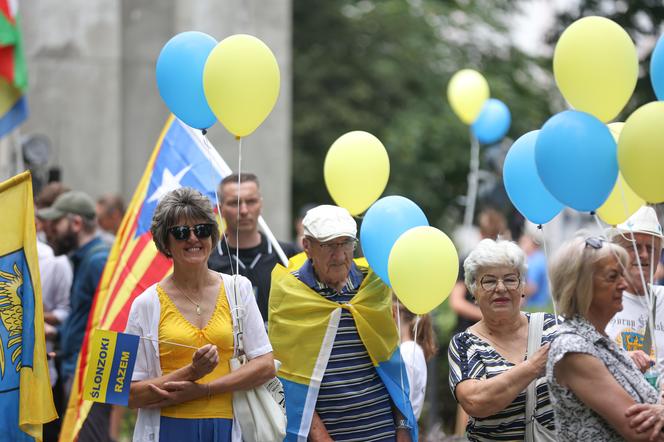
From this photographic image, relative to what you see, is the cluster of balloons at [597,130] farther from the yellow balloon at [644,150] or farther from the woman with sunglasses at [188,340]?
the woman with sunglasses at [188,340]

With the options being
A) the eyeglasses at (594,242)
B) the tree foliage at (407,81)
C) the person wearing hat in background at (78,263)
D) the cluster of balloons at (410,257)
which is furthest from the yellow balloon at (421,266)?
the tree foliage at (407,81)

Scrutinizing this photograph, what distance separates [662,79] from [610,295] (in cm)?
126

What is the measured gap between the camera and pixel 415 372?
601 centimetres

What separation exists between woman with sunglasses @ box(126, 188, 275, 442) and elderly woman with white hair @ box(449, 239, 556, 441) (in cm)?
90

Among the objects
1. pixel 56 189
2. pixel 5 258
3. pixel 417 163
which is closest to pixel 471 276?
pixel 5 258

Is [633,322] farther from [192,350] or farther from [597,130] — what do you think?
[192,350]

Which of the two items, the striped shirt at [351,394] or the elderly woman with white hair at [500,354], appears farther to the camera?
the striped shirt at [351,394]

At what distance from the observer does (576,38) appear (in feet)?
15.3

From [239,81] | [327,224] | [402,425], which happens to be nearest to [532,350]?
[402,425]

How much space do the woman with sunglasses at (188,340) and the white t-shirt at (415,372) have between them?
1.18 meters

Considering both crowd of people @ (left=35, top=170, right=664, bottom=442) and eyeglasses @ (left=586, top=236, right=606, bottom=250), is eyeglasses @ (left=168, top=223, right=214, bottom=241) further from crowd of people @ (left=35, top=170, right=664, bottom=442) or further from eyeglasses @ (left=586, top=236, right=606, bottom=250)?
eyeglasses @ (left=586, top=236, right=606, bottom=250)

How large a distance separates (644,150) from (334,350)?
1.82 m

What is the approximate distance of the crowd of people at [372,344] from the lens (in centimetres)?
412

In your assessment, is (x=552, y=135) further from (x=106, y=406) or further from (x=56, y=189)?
(x=56, y=189)
